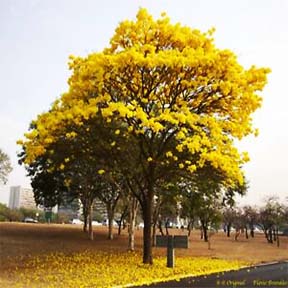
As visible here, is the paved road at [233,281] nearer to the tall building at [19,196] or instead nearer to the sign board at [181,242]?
the sign board at [181,242]

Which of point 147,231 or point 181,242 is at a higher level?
point 147,231

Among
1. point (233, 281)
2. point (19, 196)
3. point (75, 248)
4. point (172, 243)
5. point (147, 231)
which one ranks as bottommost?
point (233, 281)

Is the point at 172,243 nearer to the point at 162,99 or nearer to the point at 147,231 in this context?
the point at 147,231

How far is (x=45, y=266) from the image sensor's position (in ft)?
56.0

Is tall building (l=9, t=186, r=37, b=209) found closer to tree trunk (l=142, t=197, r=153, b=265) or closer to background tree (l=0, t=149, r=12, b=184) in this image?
background tree (l=0, t=149, r=12, b=184)

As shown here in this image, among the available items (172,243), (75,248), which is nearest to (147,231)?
(172,243)

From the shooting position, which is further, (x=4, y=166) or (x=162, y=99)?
(x=4, y=166)

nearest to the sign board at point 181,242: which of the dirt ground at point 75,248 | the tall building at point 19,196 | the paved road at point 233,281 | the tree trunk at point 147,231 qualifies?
the tree trunk at point 147,231

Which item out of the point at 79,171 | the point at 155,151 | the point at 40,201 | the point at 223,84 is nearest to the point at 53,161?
the point at 155,151

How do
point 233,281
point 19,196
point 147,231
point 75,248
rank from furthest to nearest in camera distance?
1. point 19,196
2. point 75,248
3. point 147,231
4. point 233,281

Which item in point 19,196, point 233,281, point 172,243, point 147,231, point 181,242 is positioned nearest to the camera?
point 233,281

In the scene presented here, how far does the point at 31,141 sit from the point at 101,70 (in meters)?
4.26

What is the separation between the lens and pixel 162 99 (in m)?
19.3

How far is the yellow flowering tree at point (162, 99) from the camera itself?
17.5 m
